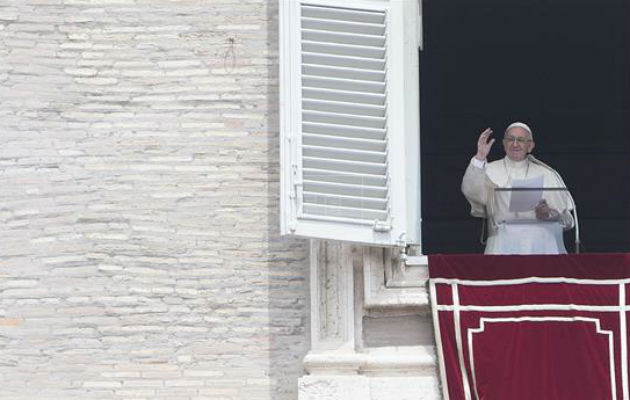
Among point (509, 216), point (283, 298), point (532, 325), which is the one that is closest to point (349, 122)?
point (283, 298)

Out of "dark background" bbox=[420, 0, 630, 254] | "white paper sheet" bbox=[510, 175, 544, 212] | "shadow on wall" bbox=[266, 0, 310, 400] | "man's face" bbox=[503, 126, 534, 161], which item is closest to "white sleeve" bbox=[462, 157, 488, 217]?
"white paper sheet" bbox=[510, 175, 544, 212]

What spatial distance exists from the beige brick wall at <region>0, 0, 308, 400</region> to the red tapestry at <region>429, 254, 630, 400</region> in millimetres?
761

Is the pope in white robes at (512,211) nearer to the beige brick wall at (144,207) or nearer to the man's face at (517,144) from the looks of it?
the man's face at (517,144)

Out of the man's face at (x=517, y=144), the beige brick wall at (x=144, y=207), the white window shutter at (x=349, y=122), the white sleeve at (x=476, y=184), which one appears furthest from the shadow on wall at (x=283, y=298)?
the man's face at (x=517, y=144)

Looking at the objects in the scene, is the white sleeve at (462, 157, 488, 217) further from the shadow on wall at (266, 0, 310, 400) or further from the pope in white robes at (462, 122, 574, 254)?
the shadow on wall at (266, 0, 310, 400)

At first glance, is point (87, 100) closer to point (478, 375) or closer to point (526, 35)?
point (478, 375)

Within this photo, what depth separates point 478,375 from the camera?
12039 mm

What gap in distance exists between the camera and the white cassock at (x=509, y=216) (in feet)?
42.0

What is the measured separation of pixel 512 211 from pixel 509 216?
0.13 ft

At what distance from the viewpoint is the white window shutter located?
12086 millimetres

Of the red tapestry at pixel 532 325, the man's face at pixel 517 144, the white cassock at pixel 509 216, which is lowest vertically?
→ the red tapestry at pixel 532 325

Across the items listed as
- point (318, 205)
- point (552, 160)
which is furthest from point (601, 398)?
point (552, 160)

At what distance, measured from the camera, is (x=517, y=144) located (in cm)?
1331

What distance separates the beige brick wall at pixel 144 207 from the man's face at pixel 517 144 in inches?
57.5
